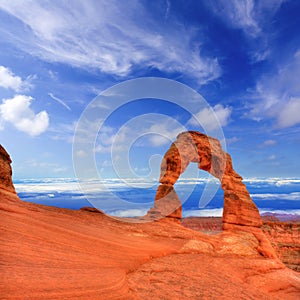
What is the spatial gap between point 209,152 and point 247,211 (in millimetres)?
6423

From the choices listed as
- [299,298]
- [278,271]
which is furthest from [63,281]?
[278,271]

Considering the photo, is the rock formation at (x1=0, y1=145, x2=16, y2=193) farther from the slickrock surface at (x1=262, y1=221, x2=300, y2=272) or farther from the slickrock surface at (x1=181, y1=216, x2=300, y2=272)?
the slickrock surface at (x1=262, y1=221, x2=300, y2=272)

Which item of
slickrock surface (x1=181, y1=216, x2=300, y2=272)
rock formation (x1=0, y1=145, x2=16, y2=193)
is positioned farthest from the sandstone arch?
slickrock surface (x1=181, y1=216, x2=300, y2=272)

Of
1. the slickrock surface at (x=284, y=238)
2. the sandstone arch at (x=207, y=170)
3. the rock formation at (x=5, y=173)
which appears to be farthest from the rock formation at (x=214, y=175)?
the slickrock surface at (x=284, y=238)

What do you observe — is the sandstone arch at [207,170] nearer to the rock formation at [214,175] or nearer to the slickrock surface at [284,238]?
the rock formation at [214,175]

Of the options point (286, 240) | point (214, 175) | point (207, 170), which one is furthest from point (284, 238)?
point (207, 170)

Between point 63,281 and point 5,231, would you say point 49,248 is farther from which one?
point 63,281

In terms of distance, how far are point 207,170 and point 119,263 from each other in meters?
16.5

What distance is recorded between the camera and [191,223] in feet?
237

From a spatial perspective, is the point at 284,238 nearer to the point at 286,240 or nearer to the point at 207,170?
the point at 286,240

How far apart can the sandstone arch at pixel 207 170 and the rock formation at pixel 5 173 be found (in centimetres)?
1122

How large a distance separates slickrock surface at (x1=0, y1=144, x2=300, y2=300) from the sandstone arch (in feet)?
12.3

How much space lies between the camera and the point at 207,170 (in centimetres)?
2598

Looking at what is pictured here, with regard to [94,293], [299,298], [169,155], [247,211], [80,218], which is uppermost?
[169,155]
